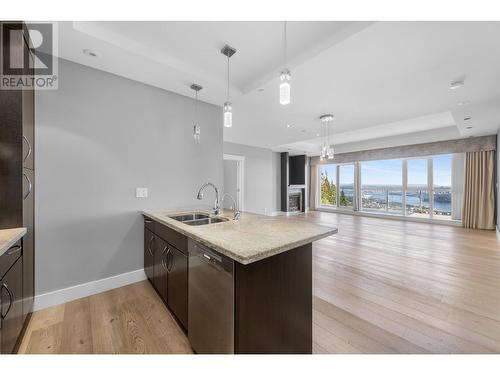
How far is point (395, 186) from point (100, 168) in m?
8.27

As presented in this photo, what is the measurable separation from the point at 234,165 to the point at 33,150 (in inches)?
208

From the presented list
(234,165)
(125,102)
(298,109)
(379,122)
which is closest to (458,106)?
(379,122)

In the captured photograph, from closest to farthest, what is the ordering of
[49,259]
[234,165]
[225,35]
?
[225,35] < [49,259] < [234,165]

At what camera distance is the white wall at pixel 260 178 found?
6918 mm

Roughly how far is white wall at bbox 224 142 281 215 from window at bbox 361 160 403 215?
3298mm

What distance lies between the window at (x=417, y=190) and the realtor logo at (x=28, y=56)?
860cm

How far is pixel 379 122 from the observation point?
425 centimetres

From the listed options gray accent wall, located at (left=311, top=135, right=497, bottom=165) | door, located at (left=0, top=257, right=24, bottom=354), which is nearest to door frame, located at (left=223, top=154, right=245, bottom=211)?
gray accent wall, located at (left=311, top=135, right=497, bottom=165)

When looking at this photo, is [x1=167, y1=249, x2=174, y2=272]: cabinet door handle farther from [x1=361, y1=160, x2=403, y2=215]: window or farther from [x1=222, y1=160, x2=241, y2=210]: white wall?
[x1=361, y1=160, x2=403, y2=215]: window

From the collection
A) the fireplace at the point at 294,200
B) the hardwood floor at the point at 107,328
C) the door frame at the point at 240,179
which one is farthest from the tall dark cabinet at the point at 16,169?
the fireplace at the point at 294,200

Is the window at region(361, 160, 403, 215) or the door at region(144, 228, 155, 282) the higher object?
the window at region(361, 160, 403, 215)

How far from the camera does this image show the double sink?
215 cm

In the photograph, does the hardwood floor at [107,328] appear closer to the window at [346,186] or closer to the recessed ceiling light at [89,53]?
the recessed ceiling light at [89,53]
